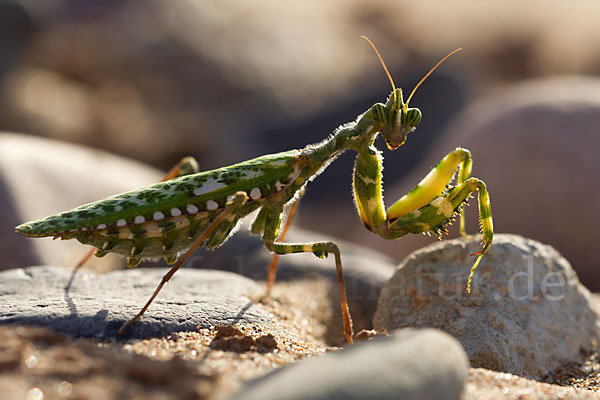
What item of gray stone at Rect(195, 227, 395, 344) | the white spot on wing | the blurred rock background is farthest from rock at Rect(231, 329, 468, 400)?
the blurred rock background

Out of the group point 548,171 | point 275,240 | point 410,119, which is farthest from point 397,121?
point 548,171

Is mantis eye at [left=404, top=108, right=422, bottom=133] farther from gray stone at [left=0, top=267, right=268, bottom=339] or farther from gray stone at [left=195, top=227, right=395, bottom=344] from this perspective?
gray stone at [left=195, top=227, right=395, bottom=344]

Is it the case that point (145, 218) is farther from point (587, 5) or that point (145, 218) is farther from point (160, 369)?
point (587, 5)

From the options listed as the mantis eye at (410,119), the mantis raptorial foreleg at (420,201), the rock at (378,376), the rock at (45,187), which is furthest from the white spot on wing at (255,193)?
the rock at (45,187)

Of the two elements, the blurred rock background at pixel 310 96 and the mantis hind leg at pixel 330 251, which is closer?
the mantis hind leg at pixel 330 251

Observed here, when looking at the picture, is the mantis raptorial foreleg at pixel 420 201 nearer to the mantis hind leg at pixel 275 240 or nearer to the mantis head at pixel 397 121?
the mantis head at pixel 397 121

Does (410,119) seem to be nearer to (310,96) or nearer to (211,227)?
(211,227)
